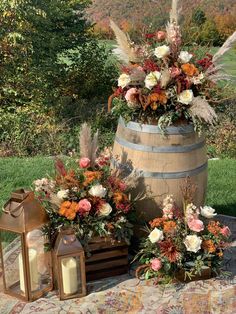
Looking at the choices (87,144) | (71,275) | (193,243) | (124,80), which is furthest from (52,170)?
(193,243)

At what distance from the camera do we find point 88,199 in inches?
143

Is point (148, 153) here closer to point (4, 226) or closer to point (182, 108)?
point (182, 108)

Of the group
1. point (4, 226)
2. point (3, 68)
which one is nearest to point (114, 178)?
point (4, 226)

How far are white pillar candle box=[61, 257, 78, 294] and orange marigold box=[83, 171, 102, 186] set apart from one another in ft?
1.76

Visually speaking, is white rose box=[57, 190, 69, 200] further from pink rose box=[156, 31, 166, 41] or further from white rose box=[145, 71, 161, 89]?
pink rose box=[156, 31, 166, 41]

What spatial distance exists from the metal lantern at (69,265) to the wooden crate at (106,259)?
0.21 meters

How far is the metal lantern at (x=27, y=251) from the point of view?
3.31 meters

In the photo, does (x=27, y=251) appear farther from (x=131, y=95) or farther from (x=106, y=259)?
(x=131, y=95)

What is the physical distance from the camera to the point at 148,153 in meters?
3.75

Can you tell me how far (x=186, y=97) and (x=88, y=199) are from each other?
37.7 inches

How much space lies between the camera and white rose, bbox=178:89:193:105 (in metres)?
3.63

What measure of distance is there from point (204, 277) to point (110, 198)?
848 mm

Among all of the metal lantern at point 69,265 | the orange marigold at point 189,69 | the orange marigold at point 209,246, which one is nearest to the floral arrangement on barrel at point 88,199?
the metal lantern at point 69,265

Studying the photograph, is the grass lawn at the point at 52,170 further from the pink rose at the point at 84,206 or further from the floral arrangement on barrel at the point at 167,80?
the pink rose at the point at 84,206
